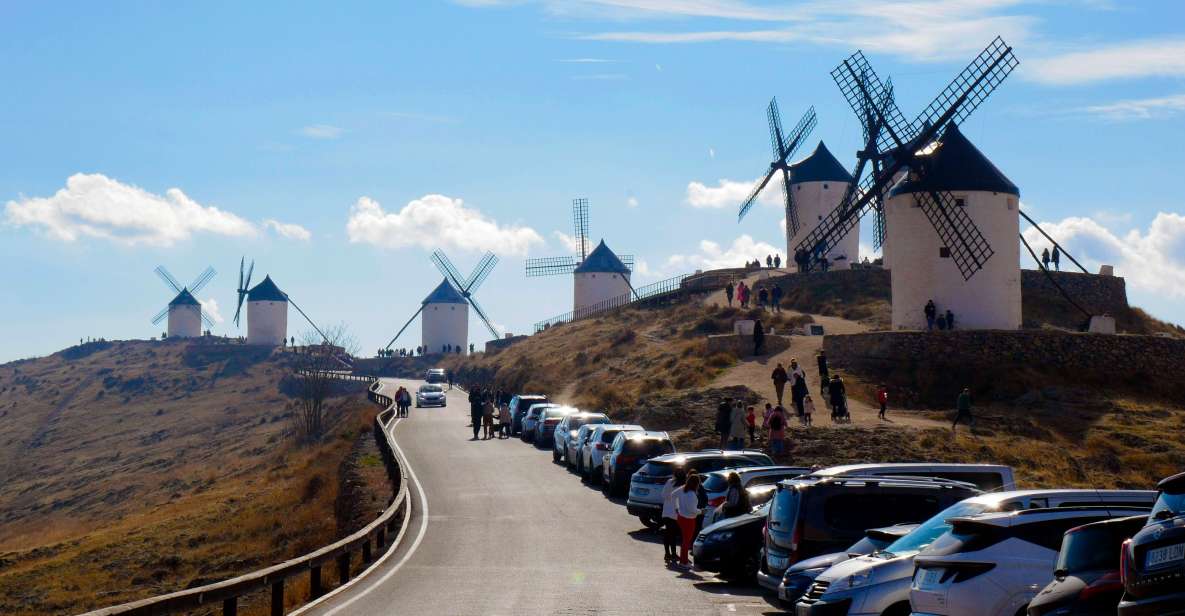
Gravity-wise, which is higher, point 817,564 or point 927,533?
point 927,533

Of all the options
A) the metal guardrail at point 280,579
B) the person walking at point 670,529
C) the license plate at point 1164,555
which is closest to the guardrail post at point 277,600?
the metal guardrail at point 280,579

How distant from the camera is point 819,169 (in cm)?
8531

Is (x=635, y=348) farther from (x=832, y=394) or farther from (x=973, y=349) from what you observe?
(x=832, y=394)

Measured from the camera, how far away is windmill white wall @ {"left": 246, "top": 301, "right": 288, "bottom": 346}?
148500mm

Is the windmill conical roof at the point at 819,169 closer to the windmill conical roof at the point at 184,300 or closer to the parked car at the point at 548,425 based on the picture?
the parked car at the point at 548,425

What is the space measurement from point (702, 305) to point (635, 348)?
935 centimetres

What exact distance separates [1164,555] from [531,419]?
40.4 meters

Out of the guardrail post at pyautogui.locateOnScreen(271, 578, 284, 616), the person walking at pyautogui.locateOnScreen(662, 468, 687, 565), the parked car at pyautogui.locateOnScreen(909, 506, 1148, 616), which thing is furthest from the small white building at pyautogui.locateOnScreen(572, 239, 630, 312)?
the parked car at pyautogui.locateOnScreen(909, 506, 1148, 616)

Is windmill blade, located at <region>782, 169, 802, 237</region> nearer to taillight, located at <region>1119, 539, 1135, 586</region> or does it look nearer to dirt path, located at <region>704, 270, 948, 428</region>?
dirt path, located at <region>704, 270, 948, 428</region>

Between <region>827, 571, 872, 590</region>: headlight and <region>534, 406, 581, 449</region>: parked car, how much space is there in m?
31.8

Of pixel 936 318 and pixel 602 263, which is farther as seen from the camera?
pixel 602 263

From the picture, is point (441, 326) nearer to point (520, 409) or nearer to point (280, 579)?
point (520, 409)

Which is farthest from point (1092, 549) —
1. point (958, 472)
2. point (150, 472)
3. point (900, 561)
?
point (150, 472)

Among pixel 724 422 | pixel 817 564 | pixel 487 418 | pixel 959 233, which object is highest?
pixel 959 233
